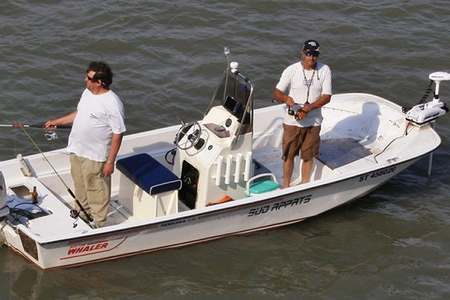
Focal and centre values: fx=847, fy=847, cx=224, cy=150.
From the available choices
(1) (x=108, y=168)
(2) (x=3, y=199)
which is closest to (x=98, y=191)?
(1) (x=108, y=168)

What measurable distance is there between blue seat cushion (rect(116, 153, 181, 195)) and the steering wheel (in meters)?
0.38

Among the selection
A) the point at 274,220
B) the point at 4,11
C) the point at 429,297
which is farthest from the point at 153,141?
the point at 4,11

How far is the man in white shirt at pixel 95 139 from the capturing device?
8.23 meters

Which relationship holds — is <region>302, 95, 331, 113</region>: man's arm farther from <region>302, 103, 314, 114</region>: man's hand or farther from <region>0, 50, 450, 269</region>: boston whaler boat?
<region>0, 50, 450, 269</region>: boston whaler boat

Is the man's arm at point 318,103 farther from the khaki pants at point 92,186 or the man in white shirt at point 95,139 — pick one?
the khaki pants at point 92,186

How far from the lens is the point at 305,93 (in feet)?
30.6

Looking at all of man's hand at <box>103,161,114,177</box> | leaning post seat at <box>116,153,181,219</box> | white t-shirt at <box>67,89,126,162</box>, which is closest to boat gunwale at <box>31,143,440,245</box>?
leaning post seat at <box>116,153,181,219</box>

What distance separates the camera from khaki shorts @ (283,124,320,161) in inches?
380

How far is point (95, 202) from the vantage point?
888cm

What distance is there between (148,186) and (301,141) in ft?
6.38

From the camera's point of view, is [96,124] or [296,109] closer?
[96,124]

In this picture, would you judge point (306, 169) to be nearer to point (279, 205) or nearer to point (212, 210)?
point (279, 205)

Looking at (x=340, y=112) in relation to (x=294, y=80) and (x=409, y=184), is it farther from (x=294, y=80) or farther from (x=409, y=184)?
(x=294, y=80)

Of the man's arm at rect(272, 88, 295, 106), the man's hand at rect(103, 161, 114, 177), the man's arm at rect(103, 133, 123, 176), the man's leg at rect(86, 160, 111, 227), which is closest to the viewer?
the man's arm at rect(103, 133, 123, 176)
